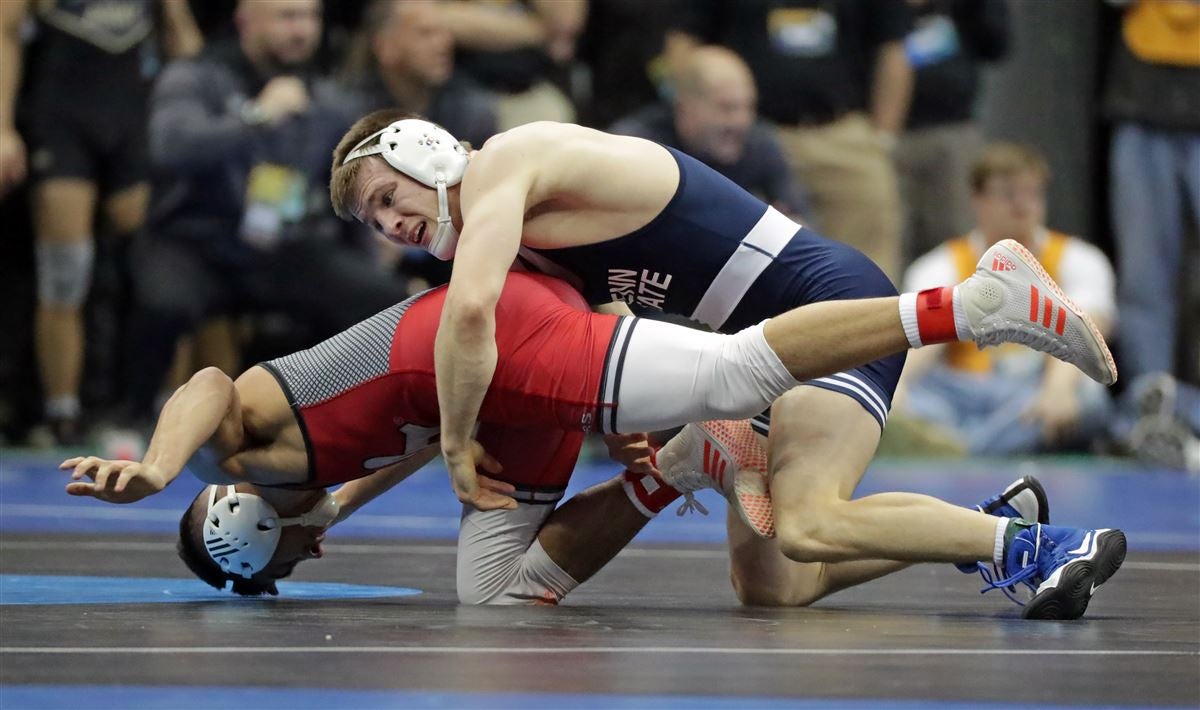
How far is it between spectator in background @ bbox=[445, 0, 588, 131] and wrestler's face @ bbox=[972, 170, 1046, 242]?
1.77 m

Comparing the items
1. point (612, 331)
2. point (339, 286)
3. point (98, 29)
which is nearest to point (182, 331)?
point (339, 286)

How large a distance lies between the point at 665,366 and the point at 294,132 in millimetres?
4551

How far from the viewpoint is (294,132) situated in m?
8.16

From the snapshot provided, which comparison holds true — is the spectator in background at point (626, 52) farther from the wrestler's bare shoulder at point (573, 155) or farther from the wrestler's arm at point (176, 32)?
the wrestler's bare shoulder at point (573, 155)

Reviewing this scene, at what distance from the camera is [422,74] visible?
8102mm

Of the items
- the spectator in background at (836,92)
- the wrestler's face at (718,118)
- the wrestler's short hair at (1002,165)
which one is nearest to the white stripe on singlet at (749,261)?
the wrestler's face at (718,118)

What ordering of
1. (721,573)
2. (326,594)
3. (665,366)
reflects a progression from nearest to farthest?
(665,366) → (326,594) → (721,573)

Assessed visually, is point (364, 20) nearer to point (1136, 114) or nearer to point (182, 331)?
point (182, 331)

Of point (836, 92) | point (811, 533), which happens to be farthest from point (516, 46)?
point (811, 533)

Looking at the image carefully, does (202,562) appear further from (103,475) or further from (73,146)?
(73,146)

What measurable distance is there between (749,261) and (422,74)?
4.11 metres

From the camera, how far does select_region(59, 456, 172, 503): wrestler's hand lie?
363 cm

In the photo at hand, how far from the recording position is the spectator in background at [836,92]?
8.71m

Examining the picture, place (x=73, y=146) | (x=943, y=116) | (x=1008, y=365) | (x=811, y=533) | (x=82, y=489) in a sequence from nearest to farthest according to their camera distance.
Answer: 1. (x=82, y=489)
2. (x=811, y=533)
3. (x=73, y=146)
4. (x=1008, y=365)
5. (x=943, y=116)
